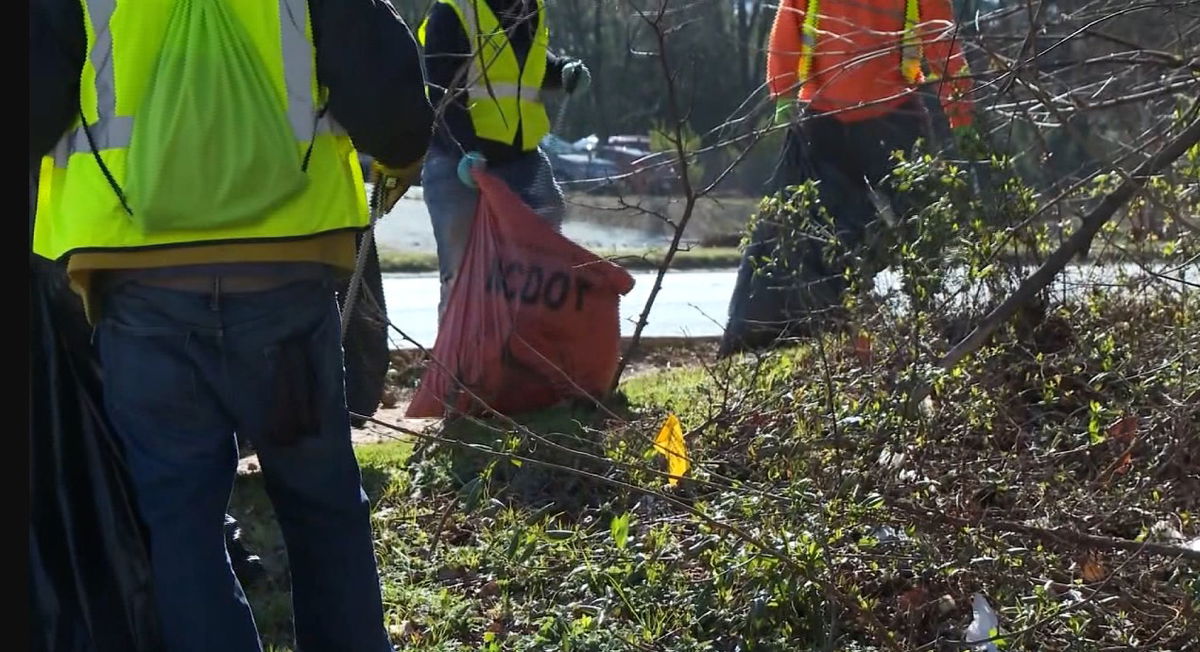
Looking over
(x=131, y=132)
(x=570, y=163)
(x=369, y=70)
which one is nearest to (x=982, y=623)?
(x=369, y=70)

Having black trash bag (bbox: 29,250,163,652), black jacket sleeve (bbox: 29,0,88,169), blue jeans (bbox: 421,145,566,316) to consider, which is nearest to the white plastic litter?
black trash bag (bbox: 29,250,163,652)

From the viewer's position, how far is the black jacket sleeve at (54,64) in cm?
280

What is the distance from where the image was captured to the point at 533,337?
5793mm

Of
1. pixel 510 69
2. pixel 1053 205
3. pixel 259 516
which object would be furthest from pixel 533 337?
pixel 1053 205

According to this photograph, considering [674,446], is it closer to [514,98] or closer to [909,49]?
[909,49]

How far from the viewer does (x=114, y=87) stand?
2779 millimetres

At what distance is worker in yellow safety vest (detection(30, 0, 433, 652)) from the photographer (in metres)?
2.78

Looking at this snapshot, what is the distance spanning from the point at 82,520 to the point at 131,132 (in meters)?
0.84

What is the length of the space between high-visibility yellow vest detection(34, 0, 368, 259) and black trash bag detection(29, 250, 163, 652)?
34 cm

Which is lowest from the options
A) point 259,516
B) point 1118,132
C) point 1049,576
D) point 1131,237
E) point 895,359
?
point 259,516

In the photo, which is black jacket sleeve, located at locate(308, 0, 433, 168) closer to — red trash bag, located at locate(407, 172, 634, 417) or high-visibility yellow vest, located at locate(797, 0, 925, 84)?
high-visibility yellow vest, located at locate(797, 0, 925, 84)

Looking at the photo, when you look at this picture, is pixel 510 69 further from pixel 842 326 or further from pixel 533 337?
pixel 842 326

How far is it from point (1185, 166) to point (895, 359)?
40.1 inches

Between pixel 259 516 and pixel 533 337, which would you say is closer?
pixel 259 516
